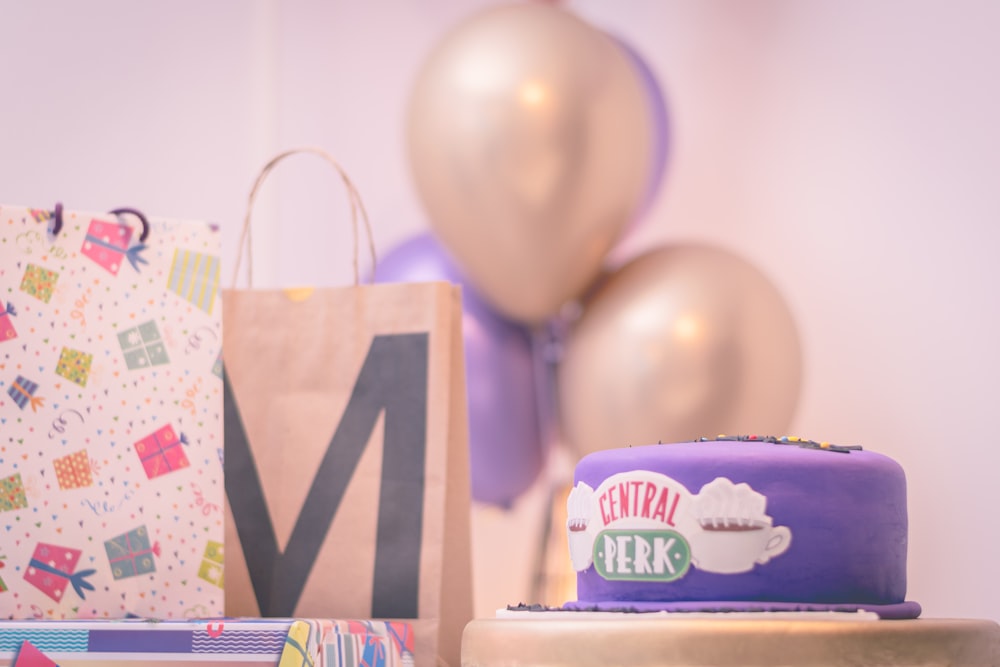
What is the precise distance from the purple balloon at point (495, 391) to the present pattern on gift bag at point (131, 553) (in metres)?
0.71

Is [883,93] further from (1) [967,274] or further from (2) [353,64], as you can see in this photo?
(2) [353,64]

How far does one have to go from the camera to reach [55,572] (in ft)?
3.20

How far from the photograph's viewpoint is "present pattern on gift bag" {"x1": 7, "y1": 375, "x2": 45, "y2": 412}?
3.23ft

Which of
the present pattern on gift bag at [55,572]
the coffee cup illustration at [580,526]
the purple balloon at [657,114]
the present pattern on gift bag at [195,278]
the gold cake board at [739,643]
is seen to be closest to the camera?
the gold cake board at [739,643]

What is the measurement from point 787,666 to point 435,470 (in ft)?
1.74

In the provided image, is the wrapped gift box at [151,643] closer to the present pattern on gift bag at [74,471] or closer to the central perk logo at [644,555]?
the present pattern on gift bag at [74,471]

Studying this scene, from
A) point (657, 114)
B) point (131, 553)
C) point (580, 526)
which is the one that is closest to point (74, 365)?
point (131, 553)

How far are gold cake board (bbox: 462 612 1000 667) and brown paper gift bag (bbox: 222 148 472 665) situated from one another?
0.39 meters

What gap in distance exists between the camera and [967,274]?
1714 millimetres

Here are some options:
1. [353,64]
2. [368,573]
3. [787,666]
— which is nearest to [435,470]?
[368,573]

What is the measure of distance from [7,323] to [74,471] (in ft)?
0.48

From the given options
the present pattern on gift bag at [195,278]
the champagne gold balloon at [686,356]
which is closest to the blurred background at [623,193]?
the champagne gold balloon at [686,356]

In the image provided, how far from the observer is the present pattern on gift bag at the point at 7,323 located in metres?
0.99

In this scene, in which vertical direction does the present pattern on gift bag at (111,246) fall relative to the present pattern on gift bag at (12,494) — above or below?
above
